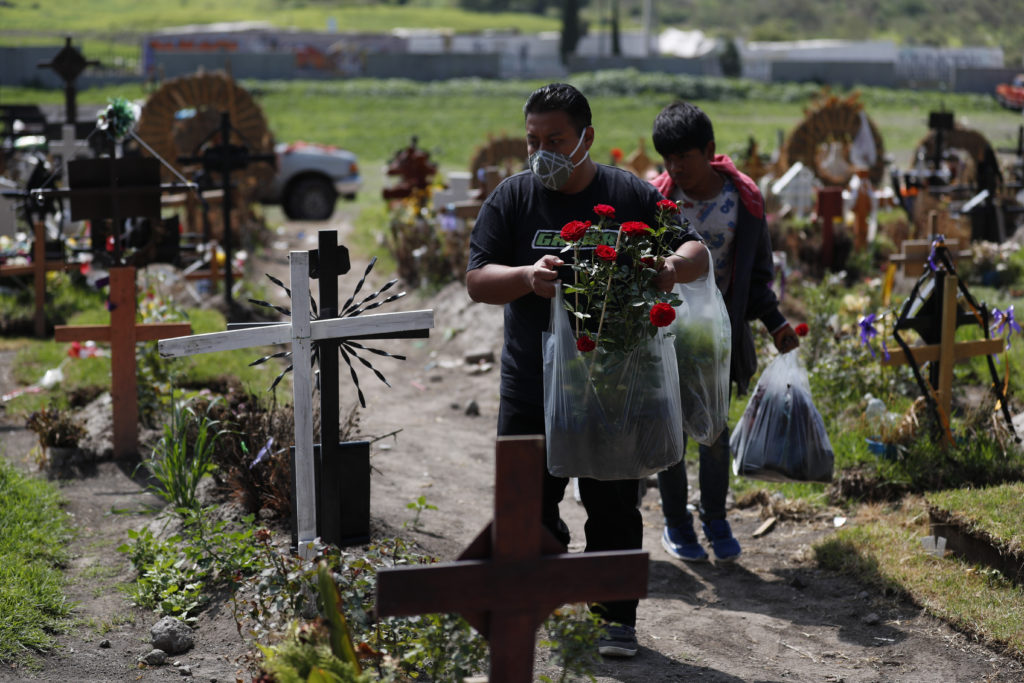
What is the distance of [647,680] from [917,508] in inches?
78.5

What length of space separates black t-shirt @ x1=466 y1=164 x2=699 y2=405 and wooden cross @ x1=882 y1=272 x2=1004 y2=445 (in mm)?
2337

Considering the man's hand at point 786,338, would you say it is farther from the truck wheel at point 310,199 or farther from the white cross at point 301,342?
the truck wheel at point 310,199

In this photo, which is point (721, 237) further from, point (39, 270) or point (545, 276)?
point (39, 270)

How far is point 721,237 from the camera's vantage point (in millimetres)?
4570

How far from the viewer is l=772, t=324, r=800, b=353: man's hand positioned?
4672 mm

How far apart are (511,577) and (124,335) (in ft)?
13.2

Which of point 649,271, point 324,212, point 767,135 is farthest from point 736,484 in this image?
point 767,135

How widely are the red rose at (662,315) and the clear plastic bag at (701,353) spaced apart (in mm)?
771

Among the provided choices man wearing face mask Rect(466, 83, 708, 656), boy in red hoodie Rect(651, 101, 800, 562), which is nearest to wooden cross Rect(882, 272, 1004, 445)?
boy in red hoodie Rect(651, 101, 800, 562)

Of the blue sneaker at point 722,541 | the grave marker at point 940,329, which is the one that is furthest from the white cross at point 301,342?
the grave marker at point 940,329

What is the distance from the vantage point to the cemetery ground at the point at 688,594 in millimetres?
3797

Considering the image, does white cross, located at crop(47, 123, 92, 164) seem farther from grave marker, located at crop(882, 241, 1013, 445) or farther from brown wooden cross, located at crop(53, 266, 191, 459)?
grave marker, located at crop(882, 241, 1013, 445)

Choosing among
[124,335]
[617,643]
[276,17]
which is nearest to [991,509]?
[617,643]

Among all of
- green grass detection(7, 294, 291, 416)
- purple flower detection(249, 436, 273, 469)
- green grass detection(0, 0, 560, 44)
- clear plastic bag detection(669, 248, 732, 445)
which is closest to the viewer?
clear plastic bag detection(669, 248, 732, 445)
